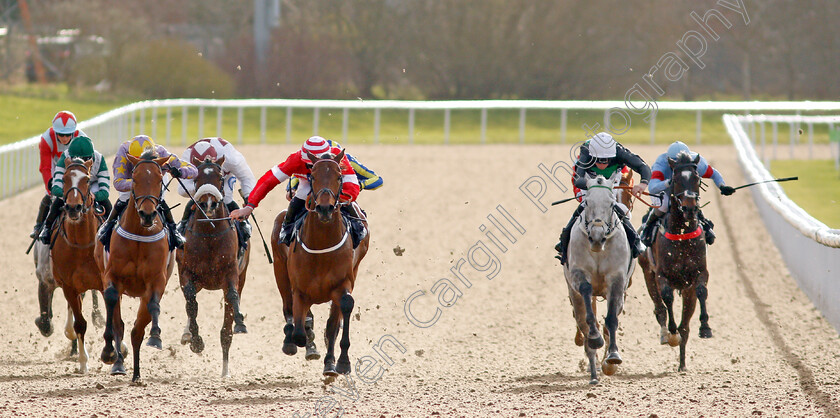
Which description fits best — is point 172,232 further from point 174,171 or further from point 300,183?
point 300,183

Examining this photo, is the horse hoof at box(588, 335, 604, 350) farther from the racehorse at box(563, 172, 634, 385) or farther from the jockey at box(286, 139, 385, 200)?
the jockey at box(286, 139, 385, 200)

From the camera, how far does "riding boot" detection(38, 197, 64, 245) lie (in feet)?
29.0

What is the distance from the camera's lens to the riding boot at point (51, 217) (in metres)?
8.85

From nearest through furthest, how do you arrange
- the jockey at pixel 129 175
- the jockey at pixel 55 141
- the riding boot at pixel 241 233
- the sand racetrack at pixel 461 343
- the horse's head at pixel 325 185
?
1. the horse's head at pixel 325 185
2. the sand racetrack at pixel 461 343
3. the jockey at pixel 129 175
4. the jockey at pixel 55 141
5. the riding boot at pixel 241 233

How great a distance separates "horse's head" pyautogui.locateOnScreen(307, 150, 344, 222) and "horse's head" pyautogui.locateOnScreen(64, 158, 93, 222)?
1796mm

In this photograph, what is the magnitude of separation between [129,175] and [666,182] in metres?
3.91

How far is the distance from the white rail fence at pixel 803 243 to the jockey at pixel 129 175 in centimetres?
521

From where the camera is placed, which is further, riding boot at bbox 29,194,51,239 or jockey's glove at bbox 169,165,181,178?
riding boot at bbox 29,194,51,239

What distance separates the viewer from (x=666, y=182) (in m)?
8.87

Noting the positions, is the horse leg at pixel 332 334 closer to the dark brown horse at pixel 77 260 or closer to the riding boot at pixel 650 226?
the dark brown horse at pixel 77 260

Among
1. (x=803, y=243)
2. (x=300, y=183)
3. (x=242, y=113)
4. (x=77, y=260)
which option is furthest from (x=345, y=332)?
(x=242, y=113)

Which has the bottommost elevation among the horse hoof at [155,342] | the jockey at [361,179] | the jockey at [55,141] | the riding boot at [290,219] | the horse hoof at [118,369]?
the horse hoof at [118,369]

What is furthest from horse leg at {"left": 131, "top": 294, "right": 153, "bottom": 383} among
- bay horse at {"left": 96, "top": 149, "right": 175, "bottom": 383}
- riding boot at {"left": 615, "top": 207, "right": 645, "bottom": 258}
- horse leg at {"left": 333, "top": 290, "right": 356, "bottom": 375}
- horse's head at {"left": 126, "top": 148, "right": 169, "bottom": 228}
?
riding boot at {"left": 615, "top": 207, "right": 645, "bottom": 258}

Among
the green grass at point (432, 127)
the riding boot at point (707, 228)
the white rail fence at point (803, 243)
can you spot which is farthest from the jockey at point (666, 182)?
the green grass at point (432, 127)
